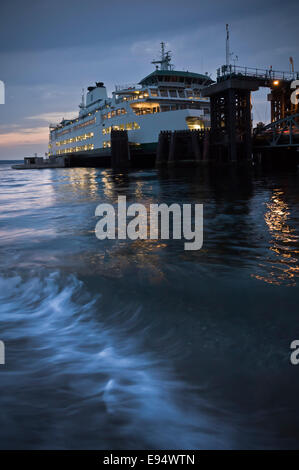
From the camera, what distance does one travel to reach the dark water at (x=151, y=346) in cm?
236

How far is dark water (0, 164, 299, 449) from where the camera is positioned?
7.75 feet

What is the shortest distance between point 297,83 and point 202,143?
38.4 ft

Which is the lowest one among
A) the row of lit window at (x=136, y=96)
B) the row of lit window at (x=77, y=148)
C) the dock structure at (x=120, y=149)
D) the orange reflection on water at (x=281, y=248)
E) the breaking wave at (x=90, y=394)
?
the breaking wave at (x=90, y=394)

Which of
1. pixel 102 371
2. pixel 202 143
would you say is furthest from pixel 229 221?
pixel 202 143

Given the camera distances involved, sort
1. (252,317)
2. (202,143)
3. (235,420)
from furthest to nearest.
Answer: (202,143) → (252,317) → (235,420)

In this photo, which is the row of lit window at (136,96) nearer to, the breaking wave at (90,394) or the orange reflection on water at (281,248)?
the orange reflection on water at (281,248)

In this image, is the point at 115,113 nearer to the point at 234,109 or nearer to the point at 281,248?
the point at 234,109

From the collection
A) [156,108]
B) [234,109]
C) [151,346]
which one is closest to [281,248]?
[151,346]

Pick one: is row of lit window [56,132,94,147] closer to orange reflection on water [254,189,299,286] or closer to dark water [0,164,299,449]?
orange reflection on water [254,189,299,286]

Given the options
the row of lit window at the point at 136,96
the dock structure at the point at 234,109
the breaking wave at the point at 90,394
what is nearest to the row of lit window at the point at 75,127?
the row of lit window at the point at 136,96

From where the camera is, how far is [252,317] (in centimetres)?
385

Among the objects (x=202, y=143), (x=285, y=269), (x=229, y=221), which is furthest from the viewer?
(x=202, y=143)

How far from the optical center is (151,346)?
3.46 metres
